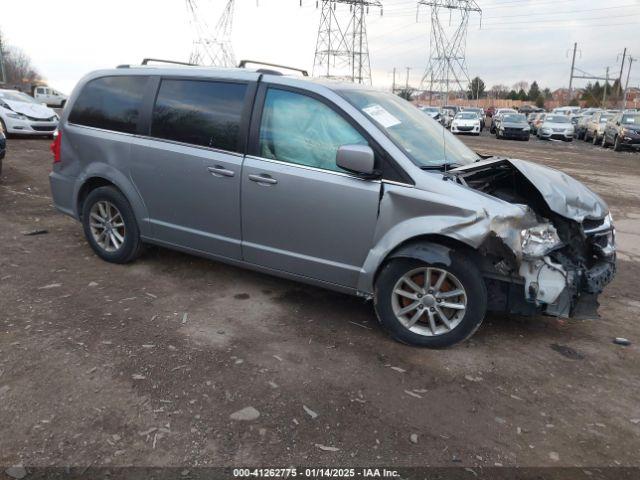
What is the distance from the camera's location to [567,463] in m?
2.66

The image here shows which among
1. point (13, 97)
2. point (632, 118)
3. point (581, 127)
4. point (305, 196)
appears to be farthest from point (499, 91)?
point (305, 196)

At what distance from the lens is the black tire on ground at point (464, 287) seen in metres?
3.55

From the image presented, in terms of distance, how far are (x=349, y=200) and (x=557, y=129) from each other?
29.9 m

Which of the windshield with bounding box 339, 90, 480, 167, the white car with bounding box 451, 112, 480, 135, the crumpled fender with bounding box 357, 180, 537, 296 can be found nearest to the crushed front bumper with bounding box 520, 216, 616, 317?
the crumpled fender with bounding box 357, 180, 537, 296

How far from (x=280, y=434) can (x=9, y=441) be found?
1.35m

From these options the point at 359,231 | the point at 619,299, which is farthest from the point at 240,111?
the point at 619,299

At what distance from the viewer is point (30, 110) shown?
14836mm

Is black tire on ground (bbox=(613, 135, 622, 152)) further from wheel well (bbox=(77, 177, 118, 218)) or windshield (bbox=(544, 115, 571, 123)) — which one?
wheel well (bbox=(77, 177, 118, 218))

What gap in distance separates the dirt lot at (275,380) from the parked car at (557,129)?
27.8m

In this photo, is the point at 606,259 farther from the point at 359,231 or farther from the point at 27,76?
the point at 27,76

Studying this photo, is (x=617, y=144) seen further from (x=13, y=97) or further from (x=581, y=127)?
(x=13, y=97)

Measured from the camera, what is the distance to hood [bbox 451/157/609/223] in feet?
12.4

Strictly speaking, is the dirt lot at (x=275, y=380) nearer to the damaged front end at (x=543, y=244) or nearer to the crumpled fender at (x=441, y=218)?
the damaged front end at (x=543, y=244)

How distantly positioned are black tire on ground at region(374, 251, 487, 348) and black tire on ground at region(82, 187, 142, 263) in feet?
8.25
